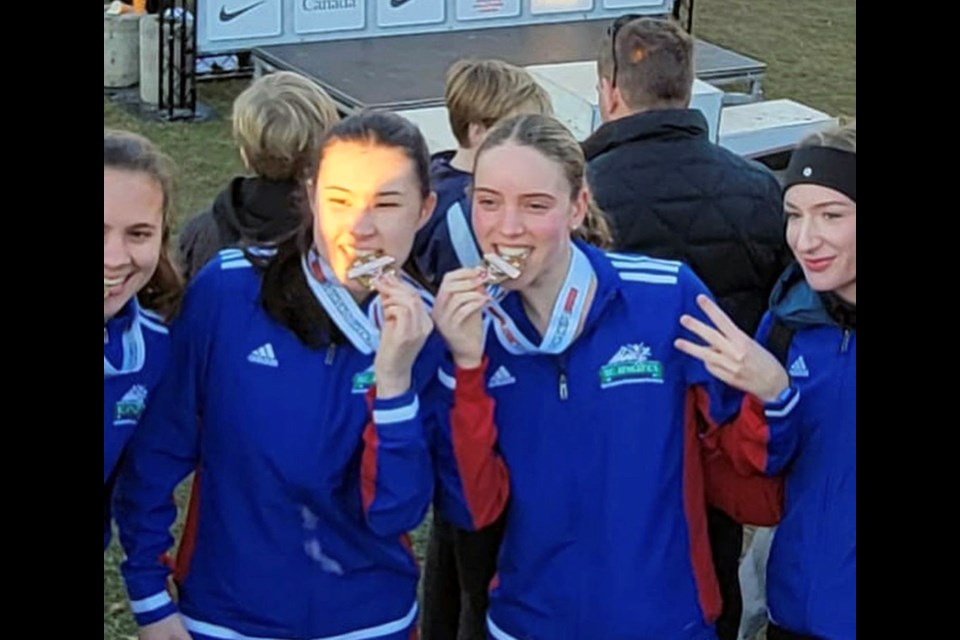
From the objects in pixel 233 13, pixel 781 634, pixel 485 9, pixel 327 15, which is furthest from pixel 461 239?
pixel 485 9

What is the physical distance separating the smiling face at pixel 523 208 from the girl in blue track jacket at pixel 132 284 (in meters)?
0.65

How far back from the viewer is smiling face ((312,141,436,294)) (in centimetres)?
326

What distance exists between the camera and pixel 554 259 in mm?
3361

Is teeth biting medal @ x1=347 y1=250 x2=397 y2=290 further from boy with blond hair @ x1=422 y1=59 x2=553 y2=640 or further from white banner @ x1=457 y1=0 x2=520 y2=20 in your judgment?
white banner @ x1=457 y1=0 x2=520 y2=20

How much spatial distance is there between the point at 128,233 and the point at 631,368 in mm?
1083

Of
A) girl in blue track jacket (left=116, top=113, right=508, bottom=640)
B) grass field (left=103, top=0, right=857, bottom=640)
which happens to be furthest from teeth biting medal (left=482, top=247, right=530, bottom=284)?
grass field (left=103, top=0, right=857, bottom=640)

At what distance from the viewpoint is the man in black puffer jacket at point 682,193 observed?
4348 mm

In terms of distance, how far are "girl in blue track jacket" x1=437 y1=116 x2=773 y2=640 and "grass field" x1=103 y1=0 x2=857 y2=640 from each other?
278 cm

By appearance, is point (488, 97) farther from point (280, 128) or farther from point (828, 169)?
point (828, 169)

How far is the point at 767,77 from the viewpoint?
14.1 m

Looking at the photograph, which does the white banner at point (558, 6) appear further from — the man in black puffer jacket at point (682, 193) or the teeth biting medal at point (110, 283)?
the teeth biting medal at point (110, 283)
